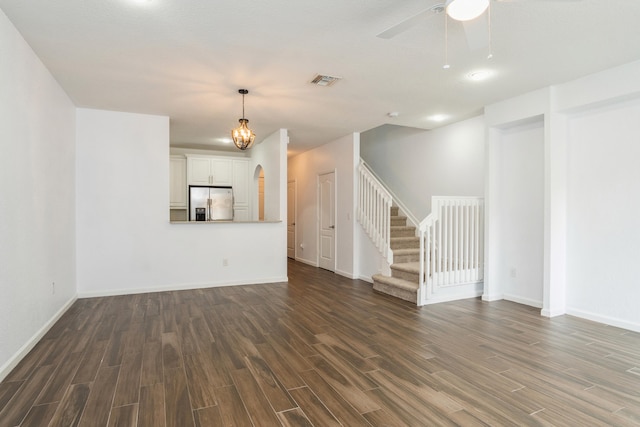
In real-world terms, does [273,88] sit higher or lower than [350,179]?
higher

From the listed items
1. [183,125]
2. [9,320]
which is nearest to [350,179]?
[183,125]

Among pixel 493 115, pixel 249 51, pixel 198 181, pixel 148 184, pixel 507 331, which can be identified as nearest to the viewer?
pixel 249 51

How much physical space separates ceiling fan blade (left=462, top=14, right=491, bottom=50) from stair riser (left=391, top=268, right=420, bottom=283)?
128 inches

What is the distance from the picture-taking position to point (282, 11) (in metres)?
2.54

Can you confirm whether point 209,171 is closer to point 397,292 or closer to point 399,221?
point 399,221

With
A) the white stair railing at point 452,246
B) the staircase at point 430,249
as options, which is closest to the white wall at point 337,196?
the staircase at point 430,249

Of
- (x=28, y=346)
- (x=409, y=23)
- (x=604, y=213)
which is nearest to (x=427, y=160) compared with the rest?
(x=604, y=213)

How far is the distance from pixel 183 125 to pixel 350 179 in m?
3.03

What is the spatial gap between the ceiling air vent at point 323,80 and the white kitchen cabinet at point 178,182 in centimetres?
501

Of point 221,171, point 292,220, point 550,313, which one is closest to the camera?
point 550,313

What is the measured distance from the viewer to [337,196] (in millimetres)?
6980

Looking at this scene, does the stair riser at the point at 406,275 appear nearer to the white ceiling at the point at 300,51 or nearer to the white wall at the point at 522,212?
the white wall at the point at 522,212

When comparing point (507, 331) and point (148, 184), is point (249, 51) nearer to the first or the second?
point (148, 184)

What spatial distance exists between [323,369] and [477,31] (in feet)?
8.41
